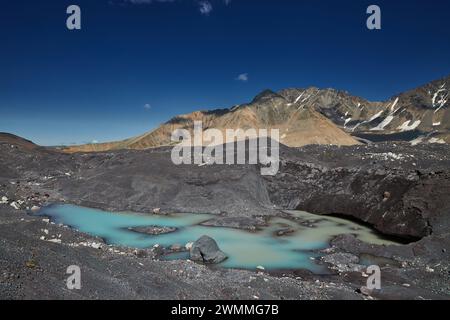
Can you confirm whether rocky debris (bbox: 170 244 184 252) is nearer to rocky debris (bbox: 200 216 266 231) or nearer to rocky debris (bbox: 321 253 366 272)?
rocky debris (bbox: 200 216 266 231)

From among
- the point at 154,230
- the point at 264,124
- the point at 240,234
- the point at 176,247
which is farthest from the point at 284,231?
the point at 264,124

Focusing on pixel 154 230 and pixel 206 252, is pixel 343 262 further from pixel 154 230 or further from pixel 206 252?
pixel 154 230

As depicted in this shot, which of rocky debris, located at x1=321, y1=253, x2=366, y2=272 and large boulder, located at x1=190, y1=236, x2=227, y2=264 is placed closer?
rocky debris, located at x1=321, y1=253, x2=366, y2=272

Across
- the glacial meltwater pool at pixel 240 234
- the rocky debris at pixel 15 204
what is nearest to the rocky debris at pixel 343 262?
the glacial meltwater pool at pixel 240 234

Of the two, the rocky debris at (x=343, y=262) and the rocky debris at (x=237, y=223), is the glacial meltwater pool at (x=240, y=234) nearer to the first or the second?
the rocky debris at (x=237, y=223)

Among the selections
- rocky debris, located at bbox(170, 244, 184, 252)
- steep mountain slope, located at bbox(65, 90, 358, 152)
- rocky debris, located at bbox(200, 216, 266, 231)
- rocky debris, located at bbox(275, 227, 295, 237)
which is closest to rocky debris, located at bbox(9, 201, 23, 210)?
rocky debris, located at bbox(200, 216, 266, 231)
